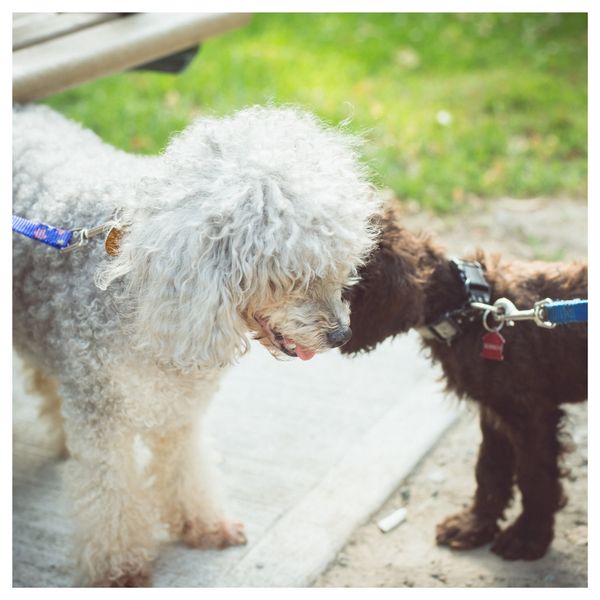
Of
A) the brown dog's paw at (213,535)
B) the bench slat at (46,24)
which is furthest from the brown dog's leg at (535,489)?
the bench slat at (46,24)

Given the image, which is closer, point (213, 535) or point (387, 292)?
point (387, 292)

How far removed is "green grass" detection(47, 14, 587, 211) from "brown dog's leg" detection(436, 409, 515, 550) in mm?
2629

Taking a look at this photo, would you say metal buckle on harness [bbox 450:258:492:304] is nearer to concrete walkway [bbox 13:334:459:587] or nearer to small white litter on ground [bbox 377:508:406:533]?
concrete walkway [bbox 13:334:459:587]

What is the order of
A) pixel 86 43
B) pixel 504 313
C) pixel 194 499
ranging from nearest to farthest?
pixel 504 313 < pixel 194 499 < pixel 86 43

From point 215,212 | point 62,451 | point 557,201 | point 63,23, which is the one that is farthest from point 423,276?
point 557,201

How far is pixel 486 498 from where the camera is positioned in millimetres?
3162

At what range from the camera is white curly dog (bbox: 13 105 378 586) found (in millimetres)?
2129

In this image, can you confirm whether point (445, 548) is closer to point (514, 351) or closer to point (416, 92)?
point (514, 351)

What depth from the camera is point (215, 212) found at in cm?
211

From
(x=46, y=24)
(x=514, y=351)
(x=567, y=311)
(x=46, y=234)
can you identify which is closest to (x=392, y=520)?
(x=514, y=351)

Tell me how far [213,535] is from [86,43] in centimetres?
225

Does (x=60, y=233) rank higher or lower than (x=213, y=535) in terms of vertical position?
higher

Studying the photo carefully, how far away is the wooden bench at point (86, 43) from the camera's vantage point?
357 cm

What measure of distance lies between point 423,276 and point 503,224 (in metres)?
2.78
